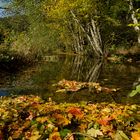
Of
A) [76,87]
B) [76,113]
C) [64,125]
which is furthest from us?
[76,87]

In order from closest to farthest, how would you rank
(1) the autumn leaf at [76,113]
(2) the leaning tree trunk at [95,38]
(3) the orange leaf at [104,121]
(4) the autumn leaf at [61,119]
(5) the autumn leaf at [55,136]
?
(5) the autumn leaf at [55,136]
(4) the autumn leaf at [61,119]
(3) the orange leaf at [104,121]
(1) the autumn leaf at [76,113]
(2) the leaning tree trunk at [95,38]

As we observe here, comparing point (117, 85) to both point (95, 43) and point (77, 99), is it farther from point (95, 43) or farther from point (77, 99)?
point (95, 43)

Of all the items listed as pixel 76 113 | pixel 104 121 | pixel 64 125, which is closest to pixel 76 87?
pixel 76 113

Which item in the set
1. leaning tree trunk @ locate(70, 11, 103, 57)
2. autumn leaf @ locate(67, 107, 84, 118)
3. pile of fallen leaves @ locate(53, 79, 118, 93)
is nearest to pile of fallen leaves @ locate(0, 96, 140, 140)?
autumn leaf @ locate(67, 107, 84, 118)

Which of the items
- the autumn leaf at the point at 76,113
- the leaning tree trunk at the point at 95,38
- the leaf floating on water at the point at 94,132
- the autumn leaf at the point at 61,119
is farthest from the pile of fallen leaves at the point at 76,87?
the leaning tree trunk at the point at 95,38

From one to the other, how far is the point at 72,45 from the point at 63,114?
122 ft

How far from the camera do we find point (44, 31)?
39.7m

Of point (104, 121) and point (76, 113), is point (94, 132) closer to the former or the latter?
point (104, 121)

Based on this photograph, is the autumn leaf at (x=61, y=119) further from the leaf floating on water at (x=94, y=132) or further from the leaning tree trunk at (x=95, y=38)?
the leaning tree trunk at (x=95, y=38)

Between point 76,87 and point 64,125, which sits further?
point 76,87

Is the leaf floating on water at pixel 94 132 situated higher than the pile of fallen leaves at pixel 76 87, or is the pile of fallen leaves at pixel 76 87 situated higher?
the leaf floating on water at pixel 94 132

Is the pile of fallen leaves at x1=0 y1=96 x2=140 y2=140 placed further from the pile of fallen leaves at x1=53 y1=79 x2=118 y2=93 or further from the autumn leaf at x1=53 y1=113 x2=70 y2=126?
the pile of fallen leaves at x1=53 y1=79 x2=118 y2=93

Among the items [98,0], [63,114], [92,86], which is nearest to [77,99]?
[92,86]

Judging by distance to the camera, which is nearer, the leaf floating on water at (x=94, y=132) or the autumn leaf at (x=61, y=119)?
the leaf floating on water at (x=94, y=132)
